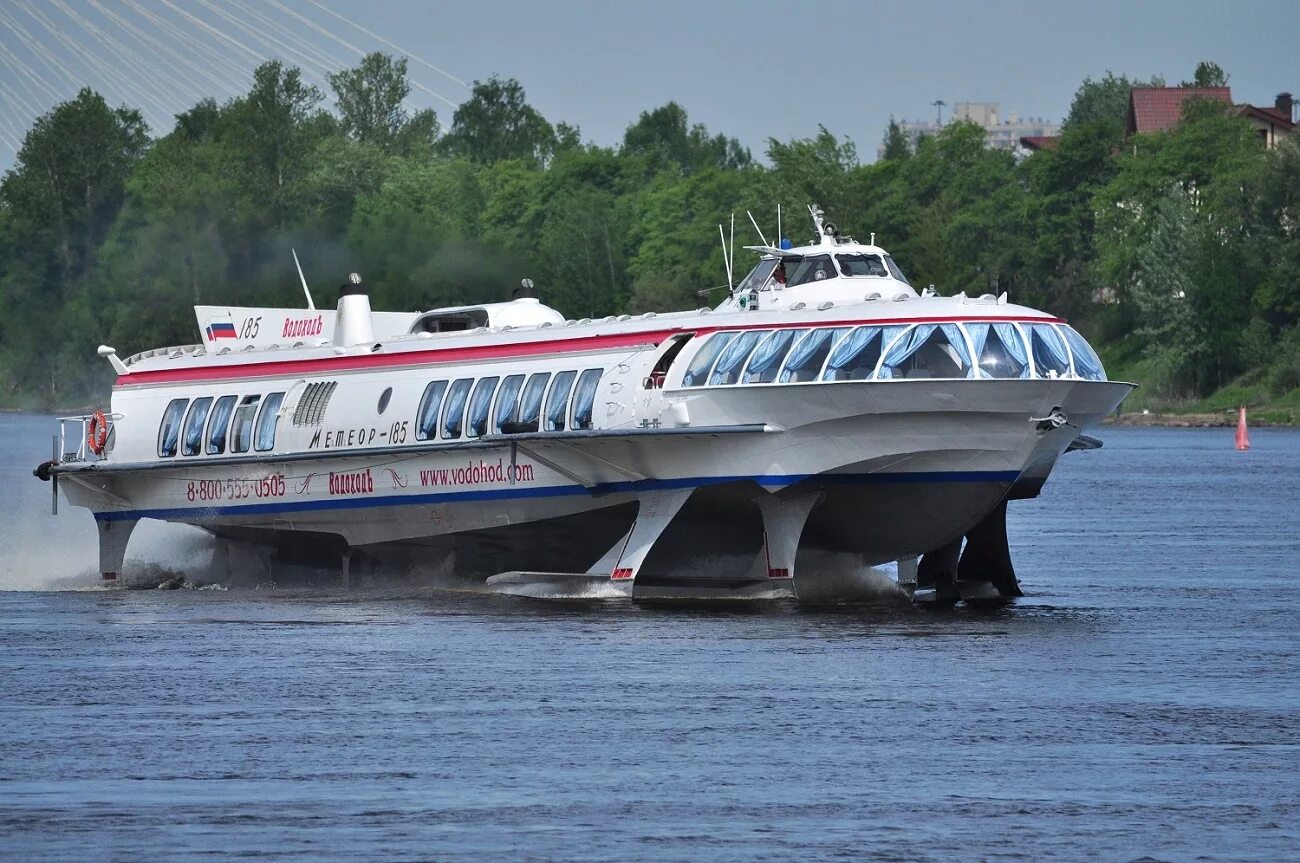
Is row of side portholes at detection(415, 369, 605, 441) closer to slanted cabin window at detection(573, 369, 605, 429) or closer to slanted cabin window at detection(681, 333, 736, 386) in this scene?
slanted cabin window at detection(573, 369, 605, 429)

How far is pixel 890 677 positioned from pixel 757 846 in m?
8.76

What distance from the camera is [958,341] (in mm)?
32531

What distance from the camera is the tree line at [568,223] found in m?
58.7

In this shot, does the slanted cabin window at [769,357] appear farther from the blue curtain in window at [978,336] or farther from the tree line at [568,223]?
the tree line at [568,223]

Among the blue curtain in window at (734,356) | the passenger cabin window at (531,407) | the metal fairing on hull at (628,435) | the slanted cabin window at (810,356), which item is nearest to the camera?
the metal fairing on hull at (628,435)

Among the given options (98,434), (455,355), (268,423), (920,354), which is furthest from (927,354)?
(98,434)

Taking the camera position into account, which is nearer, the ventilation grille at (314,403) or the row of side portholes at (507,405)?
the row of side portholes at (507,405)

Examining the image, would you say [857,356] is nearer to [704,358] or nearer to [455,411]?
[704,358]

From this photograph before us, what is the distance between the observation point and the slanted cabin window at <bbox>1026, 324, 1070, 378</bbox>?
32875 millimetres

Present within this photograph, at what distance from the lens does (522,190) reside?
123 metres

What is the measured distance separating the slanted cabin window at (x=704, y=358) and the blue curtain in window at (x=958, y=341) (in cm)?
351

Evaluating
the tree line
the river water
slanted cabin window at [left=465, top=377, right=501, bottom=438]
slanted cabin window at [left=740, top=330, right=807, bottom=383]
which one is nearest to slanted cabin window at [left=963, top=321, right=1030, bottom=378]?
→ slanted cabin window at [left=740, top=330, right=807, bottom=383]

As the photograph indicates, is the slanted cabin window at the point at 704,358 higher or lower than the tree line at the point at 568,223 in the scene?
lower

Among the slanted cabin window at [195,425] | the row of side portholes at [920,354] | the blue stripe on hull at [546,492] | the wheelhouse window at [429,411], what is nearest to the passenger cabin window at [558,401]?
the blue stripe on hull at [546,492]
